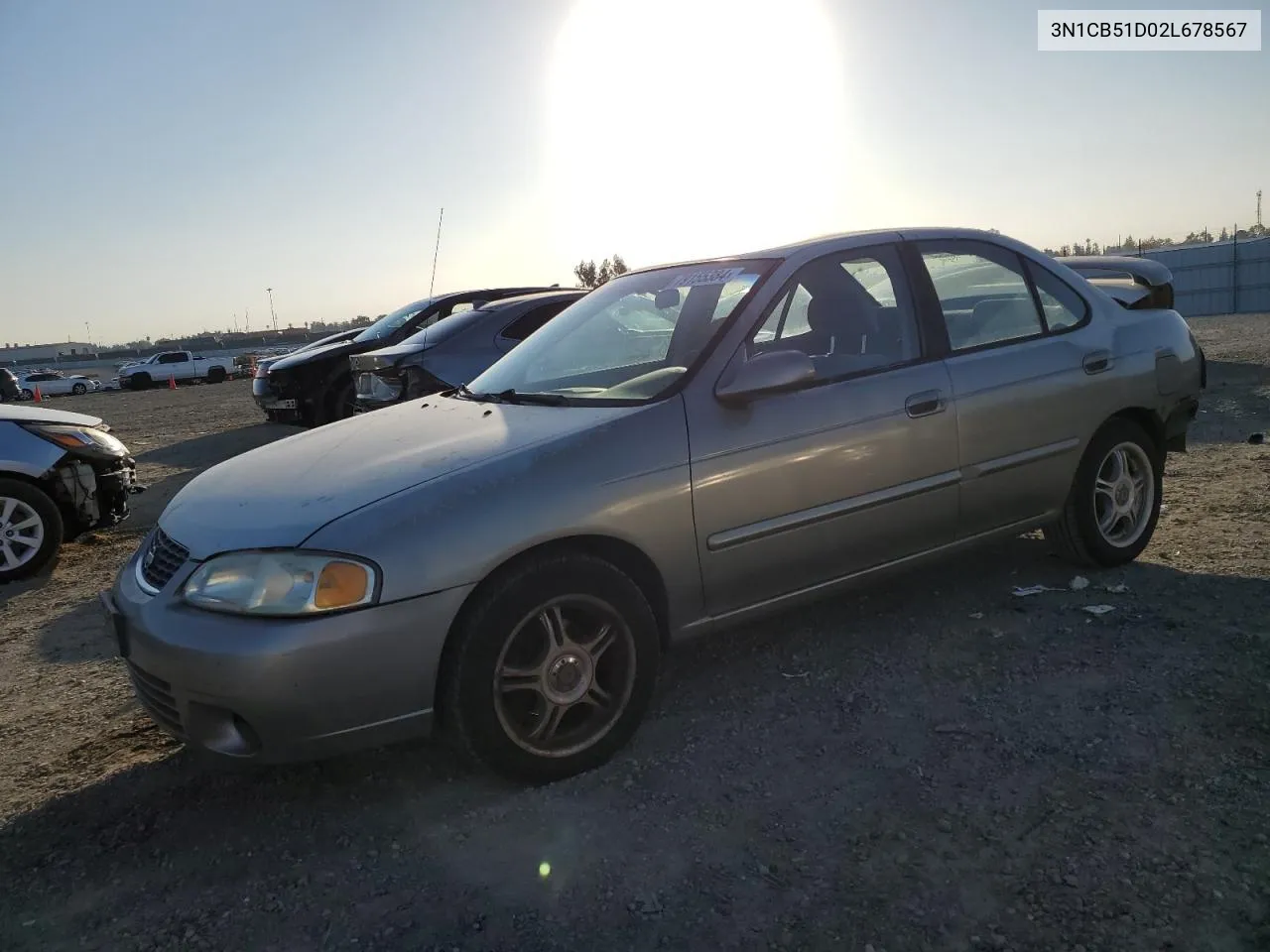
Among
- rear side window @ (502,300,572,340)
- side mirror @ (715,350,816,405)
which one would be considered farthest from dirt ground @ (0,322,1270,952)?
rear side window @ (502,300,572,340)

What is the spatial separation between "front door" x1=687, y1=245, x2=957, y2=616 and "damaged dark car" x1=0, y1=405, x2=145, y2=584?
488 cm

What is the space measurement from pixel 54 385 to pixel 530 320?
40.9 metres

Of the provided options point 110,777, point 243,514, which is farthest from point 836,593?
point 110,777

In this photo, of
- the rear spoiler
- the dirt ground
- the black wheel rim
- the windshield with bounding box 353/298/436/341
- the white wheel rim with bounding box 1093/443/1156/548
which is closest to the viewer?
the dirt ground

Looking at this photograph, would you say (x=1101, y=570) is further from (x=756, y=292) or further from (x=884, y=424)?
(x=756, y=292)

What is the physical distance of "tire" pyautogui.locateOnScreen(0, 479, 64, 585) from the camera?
5844 millimetres

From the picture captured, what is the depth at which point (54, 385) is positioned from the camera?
40.9 m

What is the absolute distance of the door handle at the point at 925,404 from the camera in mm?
3658

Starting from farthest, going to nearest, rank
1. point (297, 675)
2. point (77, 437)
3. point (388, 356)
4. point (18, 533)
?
point (388, 356) → point (77, 437) → point (18, 533) → point (297, 675)

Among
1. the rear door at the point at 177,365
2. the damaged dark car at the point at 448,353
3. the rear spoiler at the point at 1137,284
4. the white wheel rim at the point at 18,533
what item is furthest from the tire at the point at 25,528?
the rear door at the point at 177,365

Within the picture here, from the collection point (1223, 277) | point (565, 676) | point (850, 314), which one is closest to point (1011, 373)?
point (850, 314)

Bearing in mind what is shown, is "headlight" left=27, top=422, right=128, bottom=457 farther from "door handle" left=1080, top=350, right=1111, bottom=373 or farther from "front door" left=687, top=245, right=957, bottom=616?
"door handle" left=1080, top=350, right=1111, bottom=373

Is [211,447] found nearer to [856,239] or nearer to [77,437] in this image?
[77,437]

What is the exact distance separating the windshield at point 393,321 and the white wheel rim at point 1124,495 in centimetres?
841
